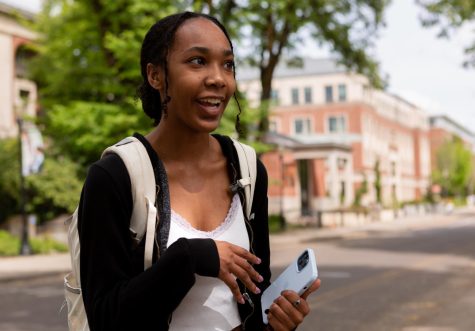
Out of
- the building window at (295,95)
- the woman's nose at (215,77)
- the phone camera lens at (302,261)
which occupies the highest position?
the building window at (295,95)

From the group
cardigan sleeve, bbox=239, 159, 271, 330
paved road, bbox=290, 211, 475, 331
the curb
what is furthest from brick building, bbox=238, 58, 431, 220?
cardigan sleeve, bbox=239, 159, 271, 330

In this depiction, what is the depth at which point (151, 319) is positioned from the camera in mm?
1557

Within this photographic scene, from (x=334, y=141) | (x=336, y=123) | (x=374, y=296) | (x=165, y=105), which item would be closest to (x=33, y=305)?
(x=374, y=296)

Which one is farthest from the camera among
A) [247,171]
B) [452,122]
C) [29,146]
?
[452,122]

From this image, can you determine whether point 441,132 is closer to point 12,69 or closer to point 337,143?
point 337,143

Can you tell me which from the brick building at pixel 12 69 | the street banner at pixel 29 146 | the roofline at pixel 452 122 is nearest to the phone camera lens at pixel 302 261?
the street banner at pixel 29 146

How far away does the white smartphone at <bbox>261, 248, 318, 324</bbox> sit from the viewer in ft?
5.32

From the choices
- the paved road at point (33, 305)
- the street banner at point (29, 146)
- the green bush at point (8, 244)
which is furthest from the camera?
the street banner at point (29, 146)

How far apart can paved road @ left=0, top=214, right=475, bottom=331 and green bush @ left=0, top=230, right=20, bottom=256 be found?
645 cm

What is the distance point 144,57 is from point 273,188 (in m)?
44.9

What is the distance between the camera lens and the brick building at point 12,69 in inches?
1359

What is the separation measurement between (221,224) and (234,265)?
195 millimetres

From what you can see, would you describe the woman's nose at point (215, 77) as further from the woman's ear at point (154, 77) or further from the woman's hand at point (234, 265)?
the woman's hand at point (234, 265)

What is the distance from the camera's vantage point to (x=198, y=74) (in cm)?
169
